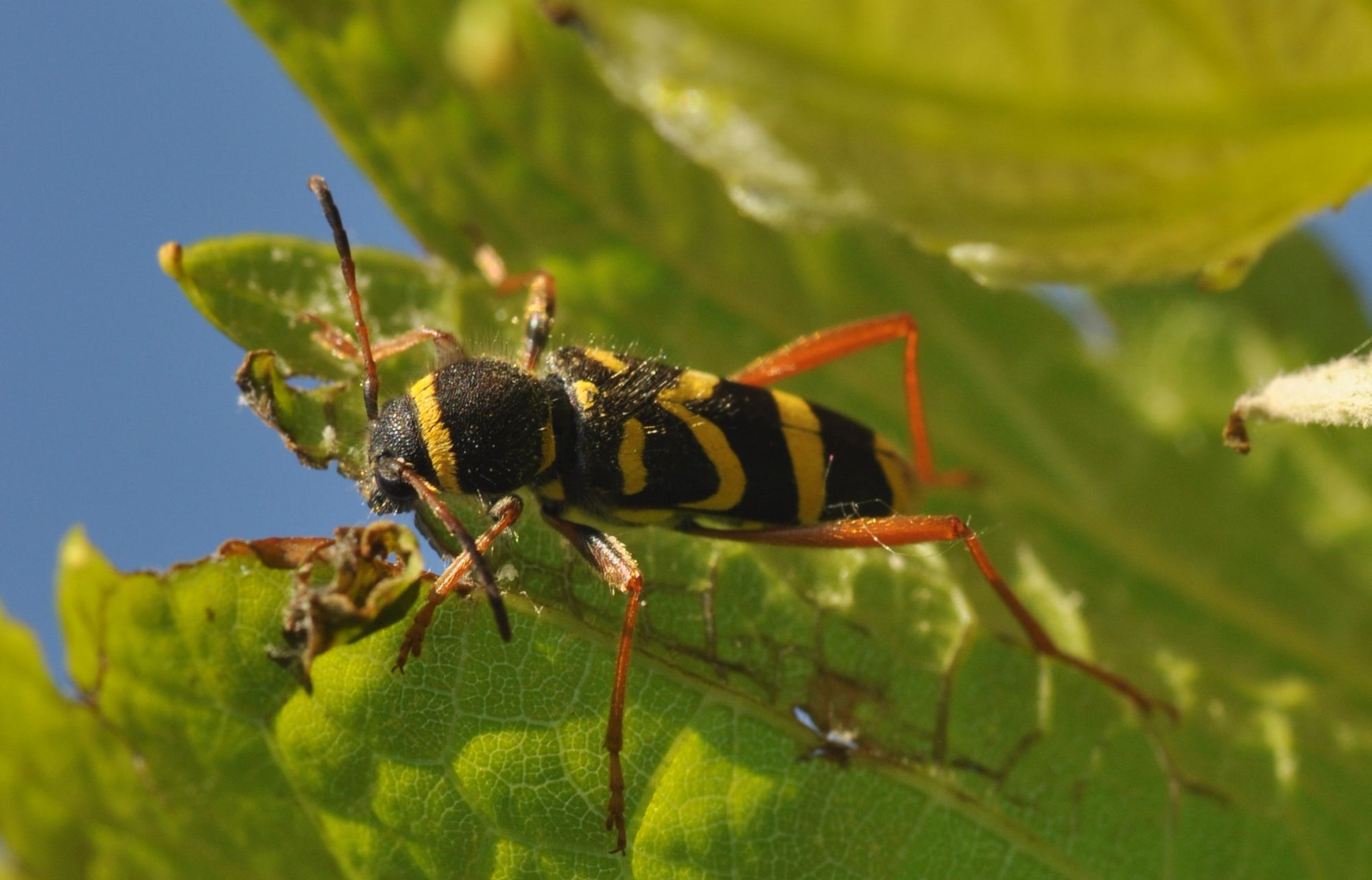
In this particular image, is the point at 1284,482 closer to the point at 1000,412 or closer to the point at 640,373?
the point at 1000,412

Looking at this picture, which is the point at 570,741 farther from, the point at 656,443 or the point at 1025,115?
the point at 1025,115

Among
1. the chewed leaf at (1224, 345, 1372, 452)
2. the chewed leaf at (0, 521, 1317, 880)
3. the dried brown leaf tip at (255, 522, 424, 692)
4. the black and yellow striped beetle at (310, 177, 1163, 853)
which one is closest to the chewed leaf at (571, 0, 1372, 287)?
the chewed leaf at (1224, 345, 1372, 452)

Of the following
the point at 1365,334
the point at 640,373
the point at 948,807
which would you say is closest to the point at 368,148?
the point at 640,373

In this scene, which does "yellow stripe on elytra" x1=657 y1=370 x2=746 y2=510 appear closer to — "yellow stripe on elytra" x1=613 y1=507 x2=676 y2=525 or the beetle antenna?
"yellow stripe on elytra" x1=613 y1=507 x2=676 y2=525

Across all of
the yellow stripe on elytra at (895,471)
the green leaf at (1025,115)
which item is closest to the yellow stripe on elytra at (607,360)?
the yellow stripe on elytra at (895,471)

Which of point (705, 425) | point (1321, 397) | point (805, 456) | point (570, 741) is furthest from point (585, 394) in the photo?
point (1321, 397)
